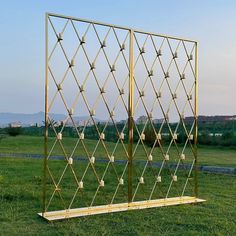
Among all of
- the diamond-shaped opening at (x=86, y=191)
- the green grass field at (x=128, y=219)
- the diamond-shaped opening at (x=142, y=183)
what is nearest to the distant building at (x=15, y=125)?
the diamond-shaped opening at (x=142, y=183)

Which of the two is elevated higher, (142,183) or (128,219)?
(142,183)

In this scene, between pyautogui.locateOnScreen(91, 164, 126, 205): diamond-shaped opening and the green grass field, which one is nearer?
the green grass field

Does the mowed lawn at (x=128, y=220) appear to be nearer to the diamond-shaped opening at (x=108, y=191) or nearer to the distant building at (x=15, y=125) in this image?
the diamond-shaped opening at (x=108, y=191)

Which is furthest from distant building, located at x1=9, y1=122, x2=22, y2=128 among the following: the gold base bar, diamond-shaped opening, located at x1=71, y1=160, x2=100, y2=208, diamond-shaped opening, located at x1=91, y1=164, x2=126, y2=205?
the gold base bar

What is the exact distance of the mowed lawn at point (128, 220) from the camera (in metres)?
4.04

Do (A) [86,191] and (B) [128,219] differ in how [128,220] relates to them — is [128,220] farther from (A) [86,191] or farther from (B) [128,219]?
(A) [86,191]

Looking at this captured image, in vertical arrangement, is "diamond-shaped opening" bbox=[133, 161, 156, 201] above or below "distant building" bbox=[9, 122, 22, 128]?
below

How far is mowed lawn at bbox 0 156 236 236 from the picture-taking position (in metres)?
4.04

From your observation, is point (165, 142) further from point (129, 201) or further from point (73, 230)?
point (73, 230)

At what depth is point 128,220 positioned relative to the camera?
4.51 metres

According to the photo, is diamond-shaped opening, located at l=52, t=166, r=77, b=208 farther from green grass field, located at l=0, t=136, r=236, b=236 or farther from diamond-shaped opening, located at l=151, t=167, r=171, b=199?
diamond-shaped opening, located at l=151, t=167, r=171, b=199

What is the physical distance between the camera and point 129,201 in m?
5.14

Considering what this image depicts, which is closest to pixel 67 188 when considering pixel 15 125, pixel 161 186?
pixel 161 186

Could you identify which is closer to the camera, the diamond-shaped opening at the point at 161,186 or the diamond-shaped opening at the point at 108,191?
the diamond-shaped opening at the point at 108,191
